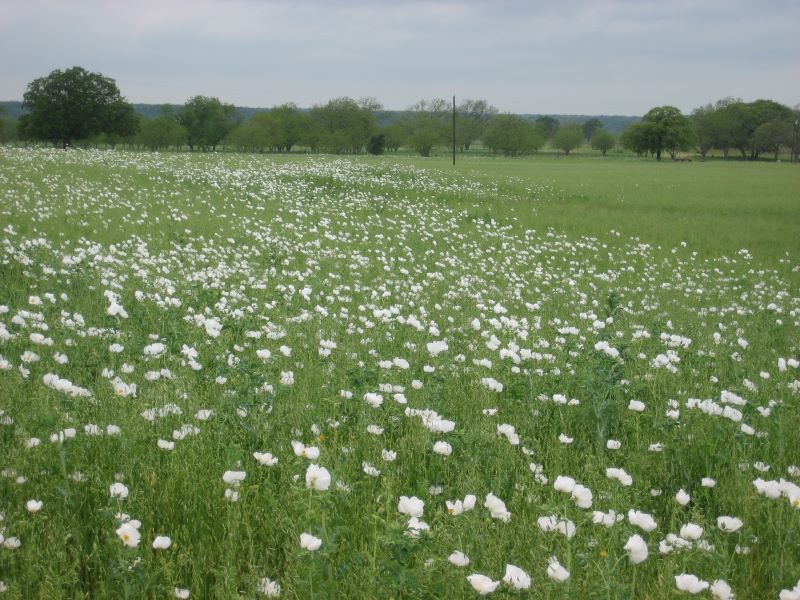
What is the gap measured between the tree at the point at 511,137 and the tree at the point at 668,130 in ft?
61.5


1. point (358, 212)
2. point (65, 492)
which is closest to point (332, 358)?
point (65, 492)

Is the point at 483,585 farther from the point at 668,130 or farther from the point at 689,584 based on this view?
the point at 668,130

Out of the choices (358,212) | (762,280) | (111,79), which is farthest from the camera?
(111,79)

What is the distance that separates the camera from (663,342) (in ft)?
22.4

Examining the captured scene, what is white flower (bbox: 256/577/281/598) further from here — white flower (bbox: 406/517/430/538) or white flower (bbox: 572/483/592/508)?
white flower (bbox: 572/483/592/508)

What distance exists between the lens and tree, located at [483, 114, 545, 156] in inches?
4284

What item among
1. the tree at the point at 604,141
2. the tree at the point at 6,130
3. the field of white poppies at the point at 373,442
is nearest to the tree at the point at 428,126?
the tree at the point at 604,141

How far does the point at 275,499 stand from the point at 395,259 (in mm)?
8025

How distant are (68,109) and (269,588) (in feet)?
264

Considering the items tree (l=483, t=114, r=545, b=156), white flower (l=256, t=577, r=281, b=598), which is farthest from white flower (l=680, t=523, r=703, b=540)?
tree (l=483, t=114, r=545, b=156)

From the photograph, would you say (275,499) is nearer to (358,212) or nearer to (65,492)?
(65,492)

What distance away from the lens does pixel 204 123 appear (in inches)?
4087

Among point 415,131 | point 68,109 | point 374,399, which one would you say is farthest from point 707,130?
point 374,399

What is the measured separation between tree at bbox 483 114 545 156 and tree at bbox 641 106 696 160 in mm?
18741
